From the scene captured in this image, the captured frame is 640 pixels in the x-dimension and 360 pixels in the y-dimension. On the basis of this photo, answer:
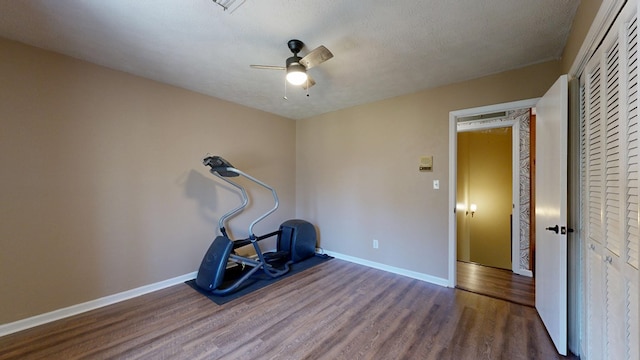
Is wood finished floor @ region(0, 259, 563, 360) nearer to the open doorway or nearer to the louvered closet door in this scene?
the louvered closet door

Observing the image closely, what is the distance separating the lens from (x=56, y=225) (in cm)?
216

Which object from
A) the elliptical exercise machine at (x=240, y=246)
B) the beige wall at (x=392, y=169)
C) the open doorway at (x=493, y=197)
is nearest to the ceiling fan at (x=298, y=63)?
the elliptical exercise machine at (x=240, y=246)

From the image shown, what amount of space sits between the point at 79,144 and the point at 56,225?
0.75 meters

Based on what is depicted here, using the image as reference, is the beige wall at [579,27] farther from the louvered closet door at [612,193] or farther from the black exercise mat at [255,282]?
the black exercise mat at [255,282]

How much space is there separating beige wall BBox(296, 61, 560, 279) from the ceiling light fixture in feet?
5.63

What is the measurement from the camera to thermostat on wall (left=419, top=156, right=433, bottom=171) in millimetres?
2990

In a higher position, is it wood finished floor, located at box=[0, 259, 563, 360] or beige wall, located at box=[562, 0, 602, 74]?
beige wall, located at box=[562, 0, 602, 74]

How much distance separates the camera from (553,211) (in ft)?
5.86

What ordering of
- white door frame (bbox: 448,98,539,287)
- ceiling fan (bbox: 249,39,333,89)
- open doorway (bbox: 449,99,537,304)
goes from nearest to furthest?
ceiling fan (bbox: 249,39,333,89) → white door frame (bbox: 448,98,539,287) → open doorway (bbox: 449,99,537,304)

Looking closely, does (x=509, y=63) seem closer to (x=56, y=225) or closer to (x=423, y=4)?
(x=423, y=4)

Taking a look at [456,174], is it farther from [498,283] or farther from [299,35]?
[299,35]

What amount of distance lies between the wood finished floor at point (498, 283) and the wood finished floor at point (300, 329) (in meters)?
0.18

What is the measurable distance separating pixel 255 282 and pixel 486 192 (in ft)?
14.3

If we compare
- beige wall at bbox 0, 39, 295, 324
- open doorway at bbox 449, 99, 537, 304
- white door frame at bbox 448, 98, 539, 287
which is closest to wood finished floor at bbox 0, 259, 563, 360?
beige wall at bbox 0, 39, 295, 324
